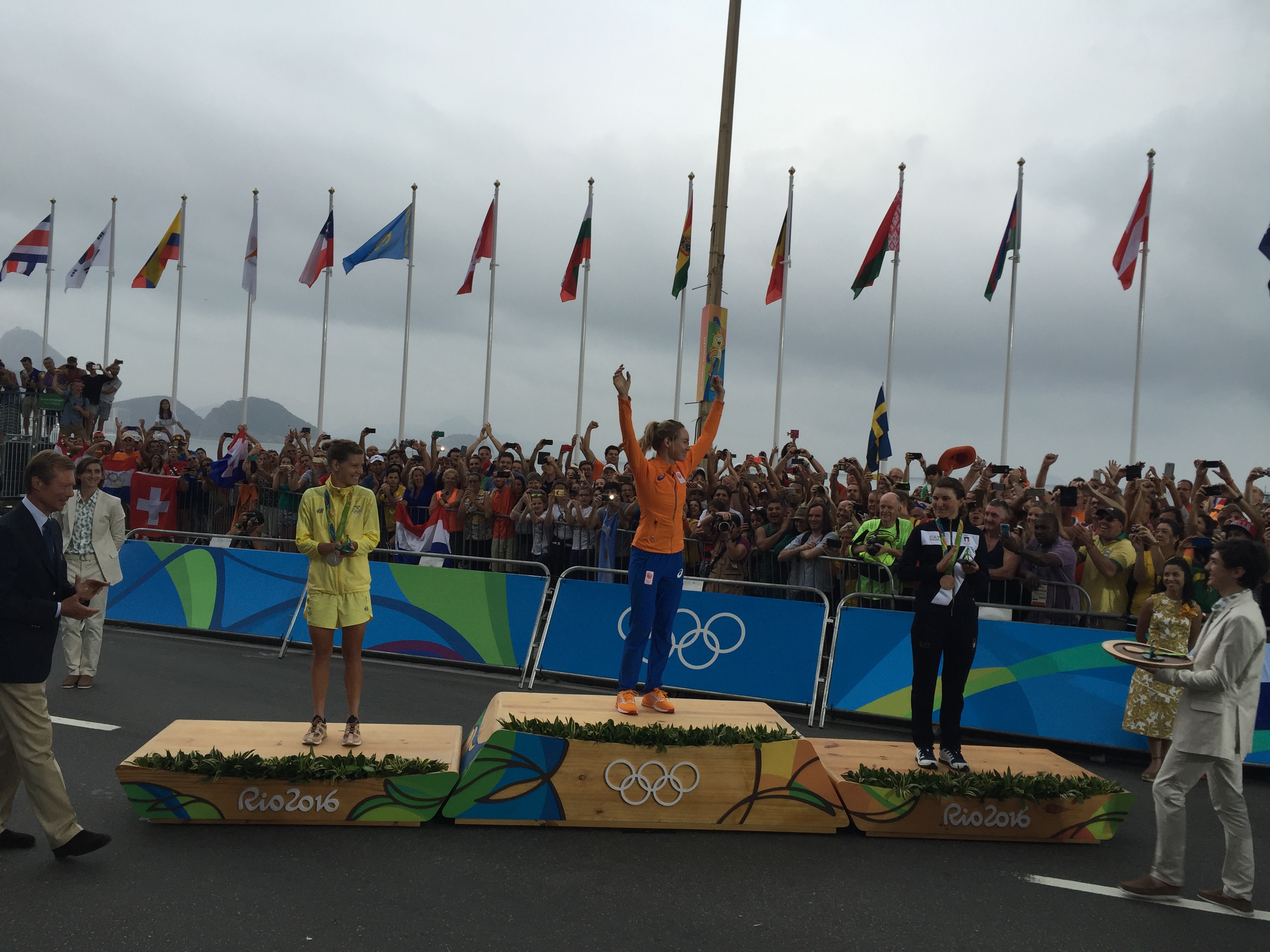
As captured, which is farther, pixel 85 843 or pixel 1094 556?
pixel 1094 556

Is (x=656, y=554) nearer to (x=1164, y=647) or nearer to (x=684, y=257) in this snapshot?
(x=1164, y=647)

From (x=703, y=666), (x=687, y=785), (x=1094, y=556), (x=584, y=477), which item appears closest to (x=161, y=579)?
(x=584, y=477)

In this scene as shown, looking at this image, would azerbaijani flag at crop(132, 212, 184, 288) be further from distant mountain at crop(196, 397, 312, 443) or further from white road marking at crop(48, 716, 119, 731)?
white road marking at crop(48, 716, 119, 731)

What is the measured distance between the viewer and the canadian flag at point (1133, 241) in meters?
17.1

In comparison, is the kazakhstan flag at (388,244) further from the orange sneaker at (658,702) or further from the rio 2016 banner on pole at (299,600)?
the orange sneaker at (658,702)

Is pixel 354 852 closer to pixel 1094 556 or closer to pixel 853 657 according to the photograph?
pixel 853 657

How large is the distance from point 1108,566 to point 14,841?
8.25 m

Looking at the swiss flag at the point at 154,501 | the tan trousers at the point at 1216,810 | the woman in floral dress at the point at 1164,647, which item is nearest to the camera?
the tan trousers at the point at 1216,810

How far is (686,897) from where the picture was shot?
4.58 metres

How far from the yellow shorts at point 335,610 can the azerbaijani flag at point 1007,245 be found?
52.5ft

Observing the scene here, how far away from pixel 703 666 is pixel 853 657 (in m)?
1.46

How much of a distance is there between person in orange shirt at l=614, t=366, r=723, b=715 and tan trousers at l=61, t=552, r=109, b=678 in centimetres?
538

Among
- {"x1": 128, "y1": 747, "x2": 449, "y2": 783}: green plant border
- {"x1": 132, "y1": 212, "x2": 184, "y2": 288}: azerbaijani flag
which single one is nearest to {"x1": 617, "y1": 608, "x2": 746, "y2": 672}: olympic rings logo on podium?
{"x1": 128, "y1": 747, "x2": 449, "y2": 783}: green plant border

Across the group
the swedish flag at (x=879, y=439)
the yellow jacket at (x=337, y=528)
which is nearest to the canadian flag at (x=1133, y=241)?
the swedish flag at (x=879, y=439)
